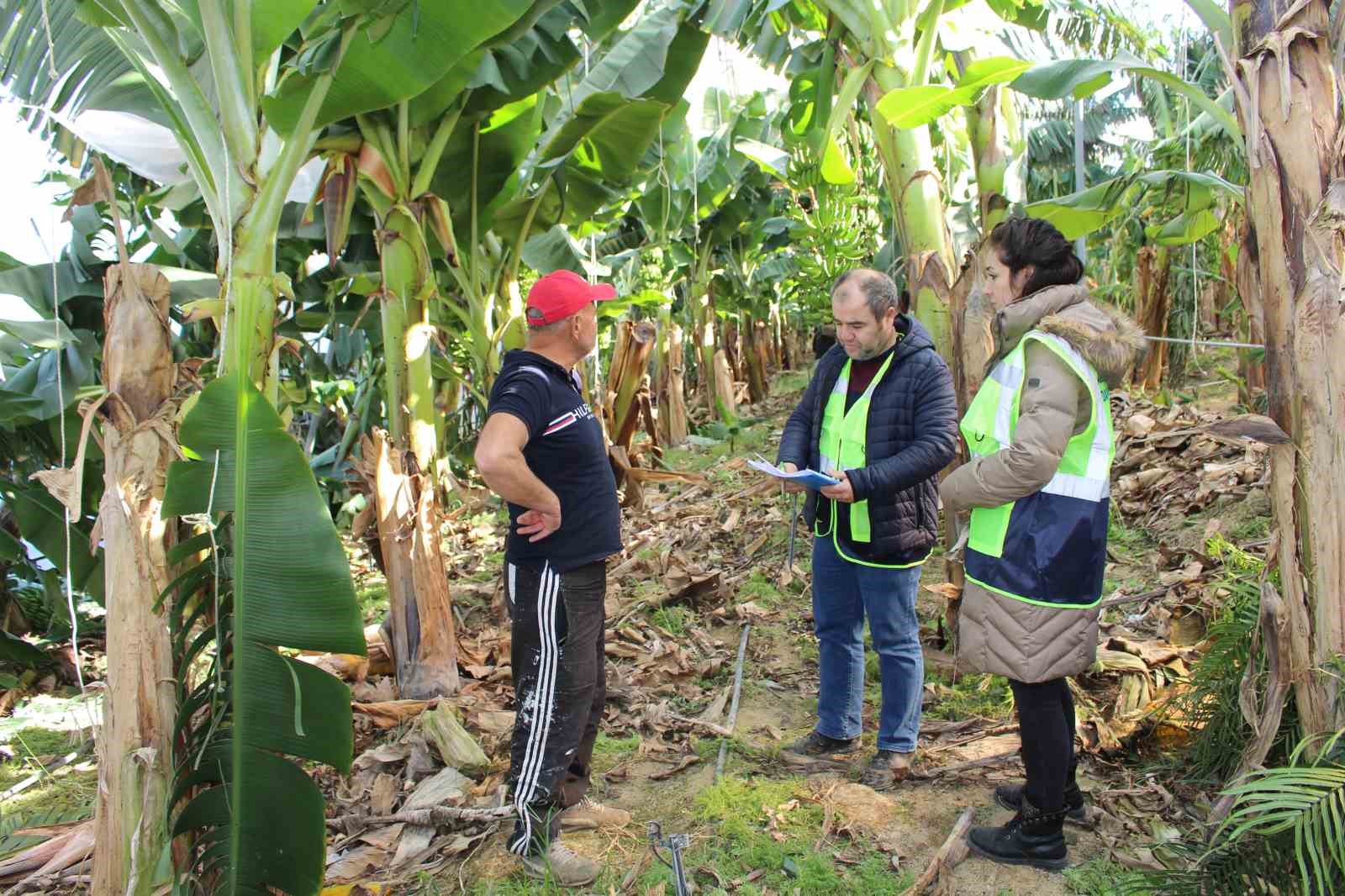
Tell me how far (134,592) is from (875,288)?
2580 millimetres

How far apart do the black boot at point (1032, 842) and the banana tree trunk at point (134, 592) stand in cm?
250

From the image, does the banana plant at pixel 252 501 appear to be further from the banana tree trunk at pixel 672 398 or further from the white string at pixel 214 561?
the banana tree trunk at pixel 672 398

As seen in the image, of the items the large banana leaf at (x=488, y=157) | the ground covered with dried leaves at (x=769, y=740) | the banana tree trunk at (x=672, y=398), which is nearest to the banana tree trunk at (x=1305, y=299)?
the ground covered with dried leaves at (x=769, y=740)

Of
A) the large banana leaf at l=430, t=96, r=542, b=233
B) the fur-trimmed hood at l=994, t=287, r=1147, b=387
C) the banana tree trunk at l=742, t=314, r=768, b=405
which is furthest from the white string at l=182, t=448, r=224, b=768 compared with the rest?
the banana tree trunk at l=742, t=314, r=768, b=405

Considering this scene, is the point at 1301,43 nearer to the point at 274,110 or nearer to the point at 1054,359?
the point at 1054,359

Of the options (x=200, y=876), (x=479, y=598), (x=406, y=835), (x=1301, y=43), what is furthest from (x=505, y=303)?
(x=1301, y=43)

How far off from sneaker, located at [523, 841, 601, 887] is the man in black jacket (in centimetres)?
114

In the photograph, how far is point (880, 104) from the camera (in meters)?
3.76

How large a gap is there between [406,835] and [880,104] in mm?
3383

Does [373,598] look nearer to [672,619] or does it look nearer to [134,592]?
[672,619]

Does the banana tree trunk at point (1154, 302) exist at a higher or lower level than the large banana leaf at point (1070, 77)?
lower

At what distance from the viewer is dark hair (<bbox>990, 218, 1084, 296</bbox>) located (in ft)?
9.06

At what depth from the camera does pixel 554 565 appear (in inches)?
119

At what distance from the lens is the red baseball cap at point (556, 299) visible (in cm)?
304
